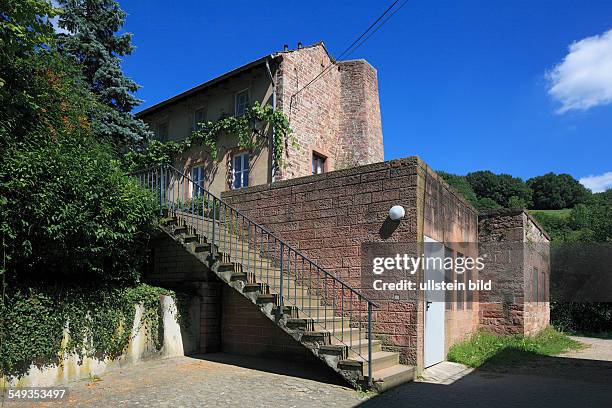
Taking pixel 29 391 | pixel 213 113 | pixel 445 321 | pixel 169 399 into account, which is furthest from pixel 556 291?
pixel 29 391

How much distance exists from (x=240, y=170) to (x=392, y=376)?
9393 mm

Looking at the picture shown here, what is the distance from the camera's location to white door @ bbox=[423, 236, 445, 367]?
25.4 ft

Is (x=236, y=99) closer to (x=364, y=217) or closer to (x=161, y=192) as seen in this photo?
(x=161, y=192)

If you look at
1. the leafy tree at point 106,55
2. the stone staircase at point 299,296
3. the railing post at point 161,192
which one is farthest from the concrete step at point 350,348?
the leafy tree at point 106,55

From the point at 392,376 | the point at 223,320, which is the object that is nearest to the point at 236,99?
the point at 223,320

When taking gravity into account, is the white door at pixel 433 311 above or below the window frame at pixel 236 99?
below

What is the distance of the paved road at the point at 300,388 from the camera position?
5785 millimetres

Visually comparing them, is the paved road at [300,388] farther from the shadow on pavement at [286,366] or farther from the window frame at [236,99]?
the window frame at [236,99]

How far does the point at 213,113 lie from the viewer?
605 inches

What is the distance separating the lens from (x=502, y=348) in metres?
9.88

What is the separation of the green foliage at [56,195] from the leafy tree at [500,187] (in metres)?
47.2

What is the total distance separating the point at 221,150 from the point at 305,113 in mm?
2904

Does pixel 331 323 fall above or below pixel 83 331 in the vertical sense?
above

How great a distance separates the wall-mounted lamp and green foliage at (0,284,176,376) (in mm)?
4400
